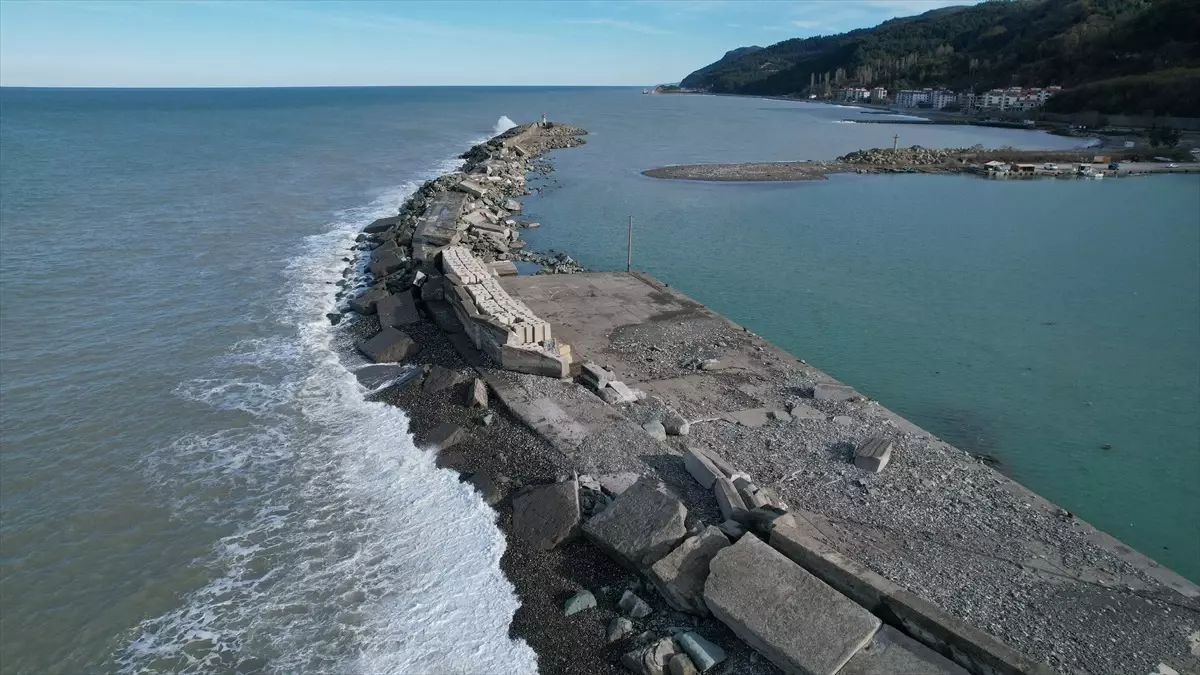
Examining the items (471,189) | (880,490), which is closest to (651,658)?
(880,490)

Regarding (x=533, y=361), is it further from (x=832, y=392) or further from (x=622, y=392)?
(x=832, y=392)

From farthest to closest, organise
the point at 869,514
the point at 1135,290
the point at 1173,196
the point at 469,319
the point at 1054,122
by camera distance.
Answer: the point at 1054,122 → the point at 1173,196 → the point at 1135,290 → the point at 469,319 → the point at 869,514

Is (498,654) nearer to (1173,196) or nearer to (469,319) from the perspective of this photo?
(469,319)

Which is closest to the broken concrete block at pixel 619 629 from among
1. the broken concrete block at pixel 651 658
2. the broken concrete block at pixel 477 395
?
the broken concrete block at pixel 651 658

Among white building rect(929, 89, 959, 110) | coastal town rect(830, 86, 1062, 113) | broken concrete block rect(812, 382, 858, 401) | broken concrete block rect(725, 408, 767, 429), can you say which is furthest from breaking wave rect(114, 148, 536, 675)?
white building rect(929, 89, 959, 110)

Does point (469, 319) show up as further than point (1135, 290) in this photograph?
No

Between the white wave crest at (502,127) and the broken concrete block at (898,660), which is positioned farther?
the white wave crest at (502,127)

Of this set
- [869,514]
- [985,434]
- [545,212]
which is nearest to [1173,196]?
[545,212]

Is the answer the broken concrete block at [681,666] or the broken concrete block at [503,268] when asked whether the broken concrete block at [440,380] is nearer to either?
the broken concrete block at [681,666]
